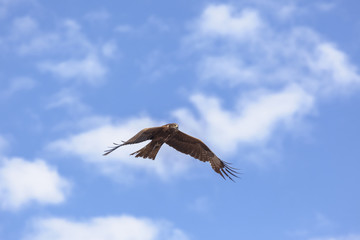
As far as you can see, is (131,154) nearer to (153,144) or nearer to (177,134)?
(153,144)

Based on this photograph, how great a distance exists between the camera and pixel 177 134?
17094mm

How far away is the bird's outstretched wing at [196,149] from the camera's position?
56.8 feet

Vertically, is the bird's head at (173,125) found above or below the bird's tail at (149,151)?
above

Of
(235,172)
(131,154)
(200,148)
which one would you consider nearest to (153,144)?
(131,154)

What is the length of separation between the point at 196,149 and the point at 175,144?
32.7 inches

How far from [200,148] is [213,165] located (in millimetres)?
801

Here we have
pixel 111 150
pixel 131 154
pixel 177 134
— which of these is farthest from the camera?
pixel 177 134

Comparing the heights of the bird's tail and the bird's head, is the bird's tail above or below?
below

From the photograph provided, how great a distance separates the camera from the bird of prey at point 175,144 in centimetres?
1571

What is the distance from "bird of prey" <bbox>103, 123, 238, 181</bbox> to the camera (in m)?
15.7

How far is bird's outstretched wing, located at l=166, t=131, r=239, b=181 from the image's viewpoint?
1731cm

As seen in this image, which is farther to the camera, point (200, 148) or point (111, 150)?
point (200, 148)

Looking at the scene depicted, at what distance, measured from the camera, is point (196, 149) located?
17812 mm

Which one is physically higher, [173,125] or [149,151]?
[173,125]
